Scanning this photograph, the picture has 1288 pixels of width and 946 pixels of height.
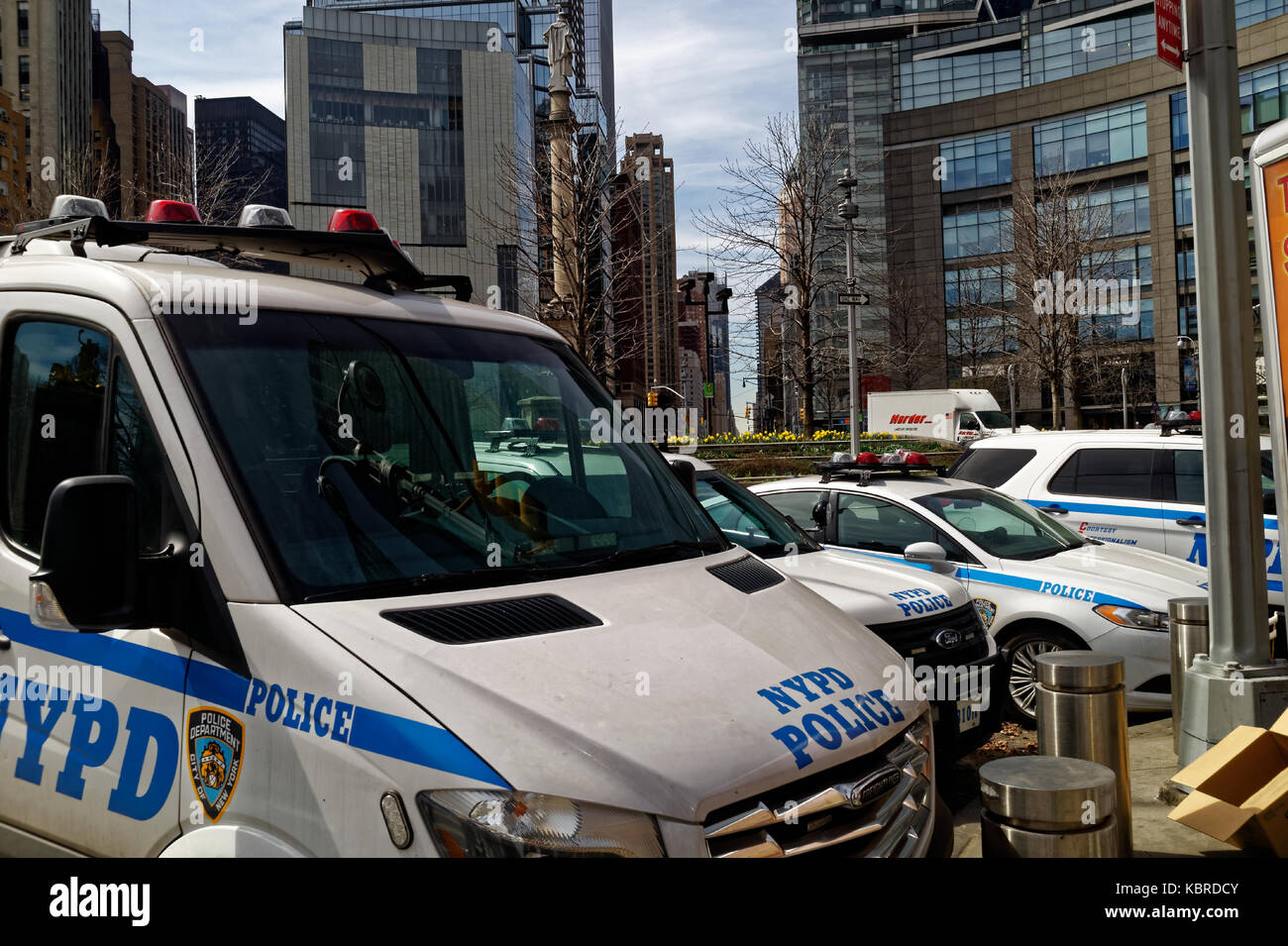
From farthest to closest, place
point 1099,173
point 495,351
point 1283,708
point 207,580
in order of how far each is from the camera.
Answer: point 1099,173 → point 1283,708 → point 495,351 → point 207,580

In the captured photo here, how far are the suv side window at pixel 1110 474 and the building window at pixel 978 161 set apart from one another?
61642mm

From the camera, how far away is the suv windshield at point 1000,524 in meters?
7.60

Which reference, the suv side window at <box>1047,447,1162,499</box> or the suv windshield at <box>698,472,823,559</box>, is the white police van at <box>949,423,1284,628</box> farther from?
the suv windshield at <box>698,472,823,559</box>

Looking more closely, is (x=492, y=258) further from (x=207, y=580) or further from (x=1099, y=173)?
(x=207, y=580)

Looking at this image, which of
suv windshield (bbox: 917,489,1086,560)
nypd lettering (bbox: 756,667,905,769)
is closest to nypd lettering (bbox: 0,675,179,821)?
nypd lettering (bbox: 756,667,905,769)

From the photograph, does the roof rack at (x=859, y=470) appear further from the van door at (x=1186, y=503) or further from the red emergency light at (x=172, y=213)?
the red emergency light at (x=172, y=213)

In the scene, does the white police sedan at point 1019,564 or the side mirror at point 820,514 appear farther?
the side mirror at point 820,514

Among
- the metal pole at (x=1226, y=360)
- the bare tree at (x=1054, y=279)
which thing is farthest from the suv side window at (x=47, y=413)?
the bare tree at (x=1054, y=279)

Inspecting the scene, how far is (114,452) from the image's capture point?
9.11ft

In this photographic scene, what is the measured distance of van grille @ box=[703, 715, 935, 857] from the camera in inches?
86.0

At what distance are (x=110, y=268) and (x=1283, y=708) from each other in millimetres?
5589

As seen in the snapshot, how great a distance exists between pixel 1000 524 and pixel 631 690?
20.7 feet
